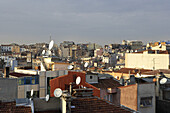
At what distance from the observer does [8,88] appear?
1697 cm

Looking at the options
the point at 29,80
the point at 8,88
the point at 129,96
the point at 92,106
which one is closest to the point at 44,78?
the point at 29,80

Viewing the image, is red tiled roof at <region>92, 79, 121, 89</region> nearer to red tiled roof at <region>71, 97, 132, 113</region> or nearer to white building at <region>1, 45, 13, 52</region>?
red tiled roof at <region>71, 97, 132, 113</region>

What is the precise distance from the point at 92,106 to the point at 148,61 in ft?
113

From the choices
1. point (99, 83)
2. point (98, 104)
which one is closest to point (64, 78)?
point (99, 83)

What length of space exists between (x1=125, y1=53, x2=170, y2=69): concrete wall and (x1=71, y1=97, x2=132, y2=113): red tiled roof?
106ft

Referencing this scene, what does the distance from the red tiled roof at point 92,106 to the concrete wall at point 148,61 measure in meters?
32.4

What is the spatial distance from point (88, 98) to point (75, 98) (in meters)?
0.59

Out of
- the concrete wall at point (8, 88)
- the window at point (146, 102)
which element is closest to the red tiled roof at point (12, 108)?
the concrete wall at point (8, 88)

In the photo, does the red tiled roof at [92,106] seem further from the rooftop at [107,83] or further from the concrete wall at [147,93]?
the rooftop at [107,83]

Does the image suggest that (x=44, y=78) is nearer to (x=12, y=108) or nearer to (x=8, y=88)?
(x=8, y=88)

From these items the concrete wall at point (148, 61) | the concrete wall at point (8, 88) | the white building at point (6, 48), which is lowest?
the concrete wall at point (8, 88)

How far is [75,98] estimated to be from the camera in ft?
36.2

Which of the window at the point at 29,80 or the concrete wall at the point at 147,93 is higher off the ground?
the window at the point at 29,80

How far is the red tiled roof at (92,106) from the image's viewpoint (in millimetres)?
10094
